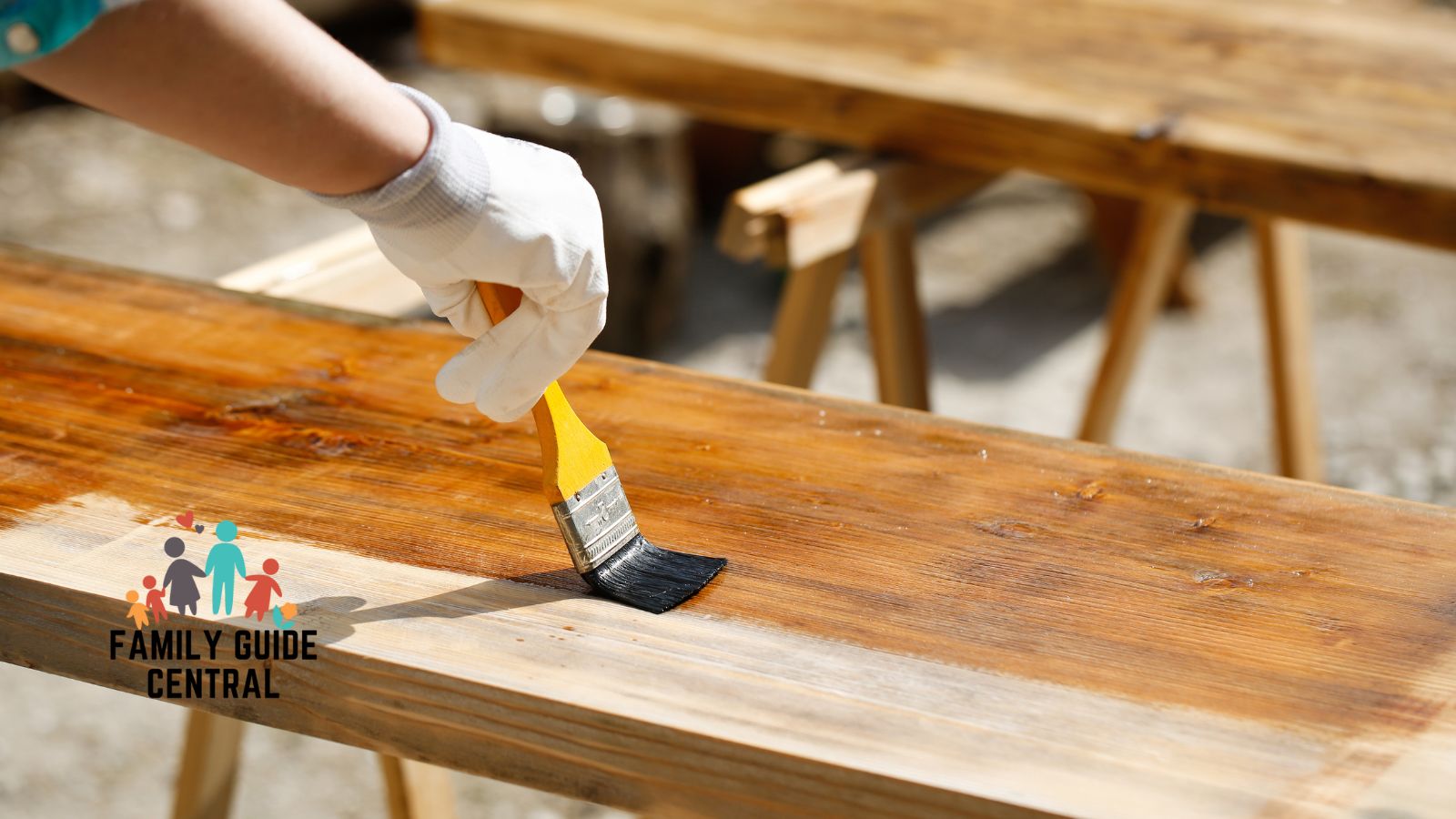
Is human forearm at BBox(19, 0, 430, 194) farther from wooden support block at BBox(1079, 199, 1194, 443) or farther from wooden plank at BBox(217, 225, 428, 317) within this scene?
wooden support block at BBox(1079, 199, 1194, 443)

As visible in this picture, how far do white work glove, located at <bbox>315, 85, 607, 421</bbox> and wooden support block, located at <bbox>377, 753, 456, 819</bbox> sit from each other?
0.63 meters

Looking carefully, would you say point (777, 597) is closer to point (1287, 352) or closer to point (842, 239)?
point (842, 239)

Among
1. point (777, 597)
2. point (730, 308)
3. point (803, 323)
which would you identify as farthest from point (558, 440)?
point (730, 308)

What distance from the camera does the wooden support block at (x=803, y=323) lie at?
1959mm

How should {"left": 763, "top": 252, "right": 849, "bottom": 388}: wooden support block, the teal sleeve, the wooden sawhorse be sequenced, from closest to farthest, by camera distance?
1. the teal sleeve
2. the wooden sawhorse
3. {"left": 763, "top": 252, "right": 849, "bottom": 388}: wooden support block

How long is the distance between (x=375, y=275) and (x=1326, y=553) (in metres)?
1.17

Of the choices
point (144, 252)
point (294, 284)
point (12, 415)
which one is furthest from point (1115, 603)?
point (144, 252)

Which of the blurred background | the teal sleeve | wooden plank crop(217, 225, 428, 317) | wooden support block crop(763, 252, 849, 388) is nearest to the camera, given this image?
the teal sleeve

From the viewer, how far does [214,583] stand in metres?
0.93

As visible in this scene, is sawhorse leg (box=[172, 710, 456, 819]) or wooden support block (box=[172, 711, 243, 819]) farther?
wooden support block (box=[172, 711, 243, 819])

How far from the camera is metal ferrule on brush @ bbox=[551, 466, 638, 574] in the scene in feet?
3.04

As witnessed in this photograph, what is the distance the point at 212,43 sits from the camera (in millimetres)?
777

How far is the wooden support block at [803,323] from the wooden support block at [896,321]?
0.19ft

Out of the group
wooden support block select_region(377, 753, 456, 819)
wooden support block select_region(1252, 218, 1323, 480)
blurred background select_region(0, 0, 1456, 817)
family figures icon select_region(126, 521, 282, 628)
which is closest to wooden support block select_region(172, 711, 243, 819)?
wooden support block select_region(377, 753, 456, 819)
